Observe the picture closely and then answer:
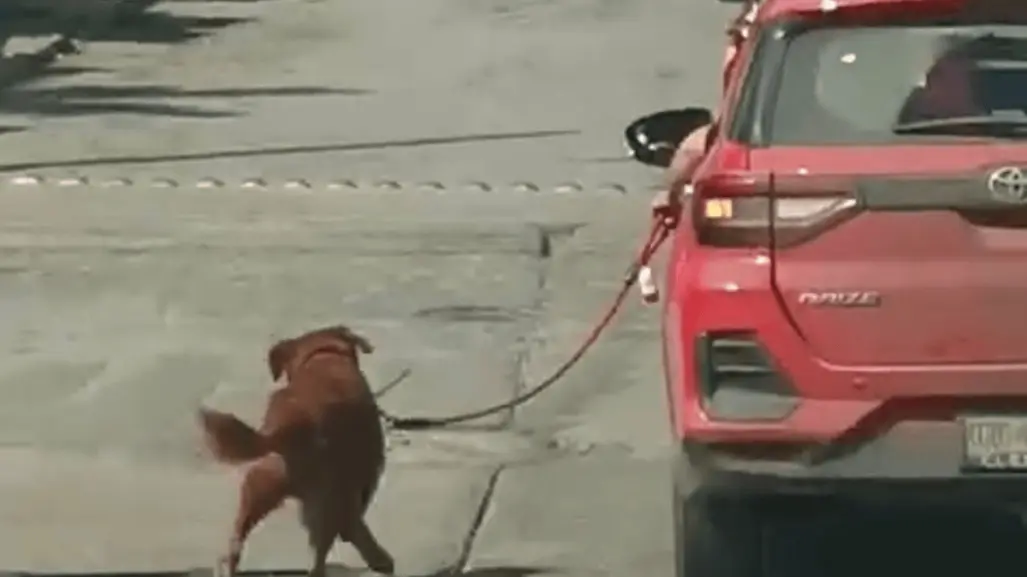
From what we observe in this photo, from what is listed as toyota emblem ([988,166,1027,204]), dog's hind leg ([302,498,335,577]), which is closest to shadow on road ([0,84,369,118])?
dog's hind leg ([302,498,335,577])

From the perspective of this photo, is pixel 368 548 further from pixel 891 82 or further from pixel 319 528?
pixel 891 82

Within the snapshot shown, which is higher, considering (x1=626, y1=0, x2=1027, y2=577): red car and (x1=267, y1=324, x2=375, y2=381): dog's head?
(x1=626, y1=0, x2=1027, y2=577): red car

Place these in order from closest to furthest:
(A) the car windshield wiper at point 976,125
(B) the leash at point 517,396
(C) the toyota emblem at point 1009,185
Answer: (C) the toyota emblem at point 1009,185 < (A) the car windshield wiper at point 976,125 < (B) the leash at point 517,396

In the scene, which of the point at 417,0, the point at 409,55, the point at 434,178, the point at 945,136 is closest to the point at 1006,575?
the point at 945,136

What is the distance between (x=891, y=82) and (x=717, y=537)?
1.21m

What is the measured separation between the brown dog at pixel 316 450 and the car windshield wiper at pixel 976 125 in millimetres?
1751

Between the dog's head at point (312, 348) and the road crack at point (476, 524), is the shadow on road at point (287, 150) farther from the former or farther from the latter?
the dog's head at point (312, 348)

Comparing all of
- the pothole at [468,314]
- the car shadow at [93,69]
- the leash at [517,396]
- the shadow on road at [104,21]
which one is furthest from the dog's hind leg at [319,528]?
the shadow on road at [104,21]

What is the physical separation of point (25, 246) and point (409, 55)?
11.4 metres

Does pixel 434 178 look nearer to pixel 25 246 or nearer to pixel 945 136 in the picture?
pixel 25 246

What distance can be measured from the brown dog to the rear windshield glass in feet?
5.02

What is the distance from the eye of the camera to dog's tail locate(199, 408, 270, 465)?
7.14m

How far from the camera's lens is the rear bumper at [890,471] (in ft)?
21.1

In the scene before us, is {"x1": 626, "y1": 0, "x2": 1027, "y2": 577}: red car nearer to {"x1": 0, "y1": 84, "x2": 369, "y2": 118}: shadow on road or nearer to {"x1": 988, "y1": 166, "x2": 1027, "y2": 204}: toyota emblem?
{"x1": 988, "y1": 166, "x2": 1027, "y2": 204}: toyota emblem
